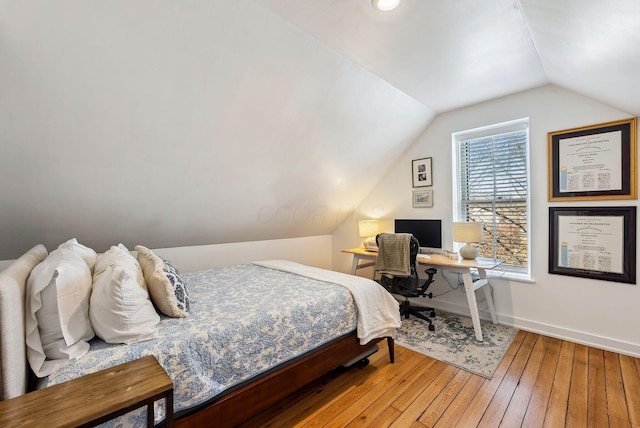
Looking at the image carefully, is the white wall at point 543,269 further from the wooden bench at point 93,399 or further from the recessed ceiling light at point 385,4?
the wooden bench at point 93,399

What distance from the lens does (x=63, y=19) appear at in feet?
4.56

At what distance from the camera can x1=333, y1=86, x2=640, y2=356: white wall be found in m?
2.47

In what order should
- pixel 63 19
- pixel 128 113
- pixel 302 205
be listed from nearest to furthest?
1. pixel 63 19
2. pixel 128 113
3. pixel 302 205

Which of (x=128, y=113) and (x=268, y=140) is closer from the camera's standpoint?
(x=128, y=113)

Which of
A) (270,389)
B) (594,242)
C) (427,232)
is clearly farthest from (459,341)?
(270,389)

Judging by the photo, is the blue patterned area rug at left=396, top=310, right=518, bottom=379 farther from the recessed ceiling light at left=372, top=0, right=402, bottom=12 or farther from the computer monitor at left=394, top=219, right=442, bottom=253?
the recessed ceiling light at left=372, top=0, right=402, bottom=12

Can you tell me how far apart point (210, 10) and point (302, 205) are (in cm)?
241

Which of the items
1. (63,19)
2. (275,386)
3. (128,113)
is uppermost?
(63,19)

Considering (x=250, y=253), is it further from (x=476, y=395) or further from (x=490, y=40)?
(x=490, y=40)

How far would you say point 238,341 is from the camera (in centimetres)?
149

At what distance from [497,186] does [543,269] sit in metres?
0.97

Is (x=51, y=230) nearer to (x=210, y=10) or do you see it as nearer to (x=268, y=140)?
(x=268, y=140)

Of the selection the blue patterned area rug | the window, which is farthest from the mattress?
the window

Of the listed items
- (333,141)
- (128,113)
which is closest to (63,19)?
(128,113)
